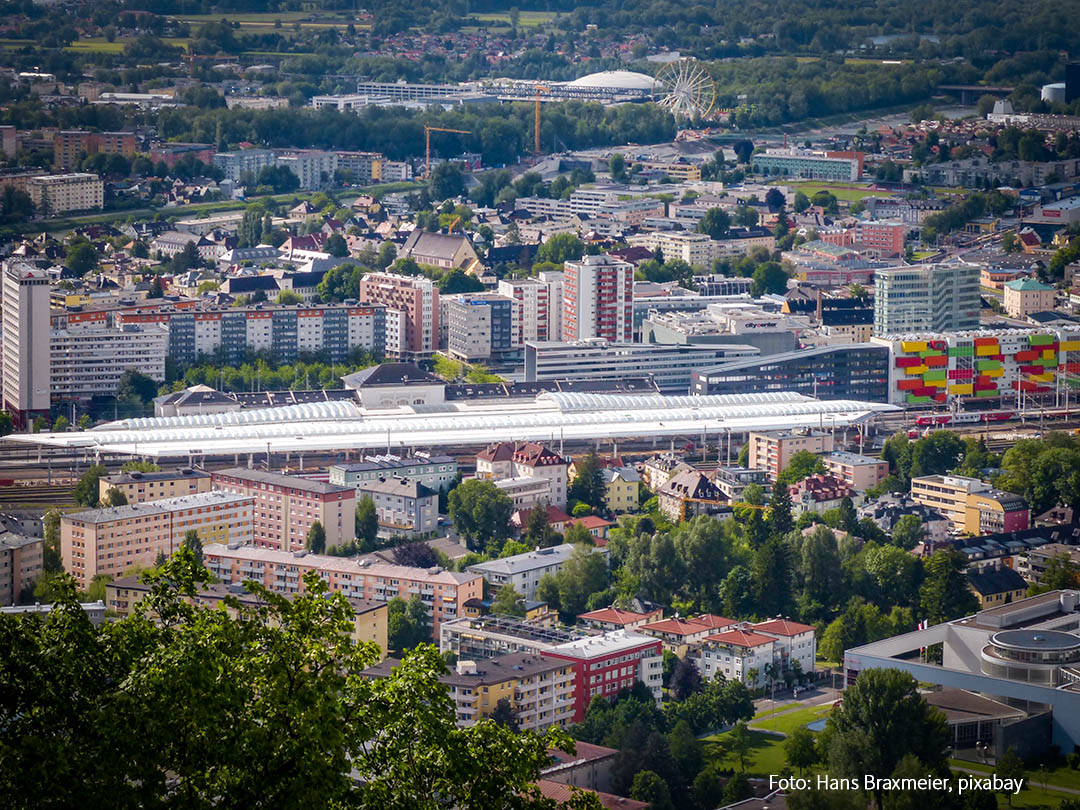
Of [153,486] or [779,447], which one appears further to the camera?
[779,447]

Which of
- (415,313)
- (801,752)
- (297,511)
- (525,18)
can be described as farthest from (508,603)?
(525,18)

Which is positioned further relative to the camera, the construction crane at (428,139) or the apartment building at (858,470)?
the construction crane at (428,139)

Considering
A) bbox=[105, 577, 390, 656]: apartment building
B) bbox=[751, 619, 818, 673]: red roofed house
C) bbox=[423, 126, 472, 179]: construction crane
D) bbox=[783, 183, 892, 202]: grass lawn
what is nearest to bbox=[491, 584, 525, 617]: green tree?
bbox=[105, 577, 390, 656]: apartment building

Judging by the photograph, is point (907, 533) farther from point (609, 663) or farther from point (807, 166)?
point (807, 166)

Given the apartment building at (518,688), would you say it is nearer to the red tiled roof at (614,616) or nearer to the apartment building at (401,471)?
the red tiled roof at (614,616)

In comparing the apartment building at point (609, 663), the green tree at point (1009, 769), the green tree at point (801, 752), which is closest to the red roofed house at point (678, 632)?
the apartment building at point (609, 663)
